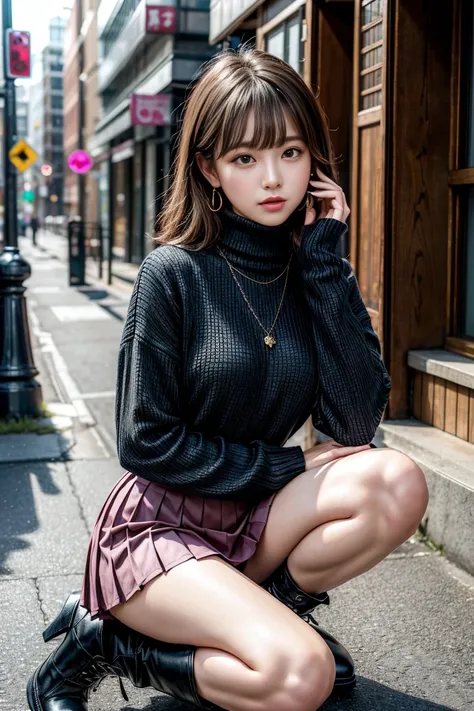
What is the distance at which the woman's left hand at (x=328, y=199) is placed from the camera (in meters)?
2.66

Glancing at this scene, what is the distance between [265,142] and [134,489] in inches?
38.6

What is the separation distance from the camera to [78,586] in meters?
3.82

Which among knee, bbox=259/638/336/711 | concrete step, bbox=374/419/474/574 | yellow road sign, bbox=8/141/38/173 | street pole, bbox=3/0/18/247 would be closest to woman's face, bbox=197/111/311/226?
knee, bbox=259/638/336/711

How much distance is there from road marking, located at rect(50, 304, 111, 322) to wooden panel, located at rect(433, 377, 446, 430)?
377 inches

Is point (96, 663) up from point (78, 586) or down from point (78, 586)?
up

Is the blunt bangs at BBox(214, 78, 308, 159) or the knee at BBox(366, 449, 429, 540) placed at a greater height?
the blunt bangs at BBox(214, 78, 308, 159)

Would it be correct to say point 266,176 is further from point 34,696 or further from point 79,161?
point 79,161

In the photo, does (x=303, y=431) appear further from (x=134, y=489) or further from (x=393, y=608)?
(x=134, y=489)

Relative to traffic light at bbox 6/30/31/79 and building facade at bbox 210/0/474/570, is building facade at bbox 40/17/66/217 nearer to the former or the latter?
traffic light at bbox 6/30/31/79

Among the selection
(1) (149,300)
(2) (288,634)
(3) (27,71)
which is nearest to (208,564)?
(2) (288,634)

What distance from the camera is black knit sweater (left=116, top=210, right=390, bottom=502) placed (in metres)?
2.44

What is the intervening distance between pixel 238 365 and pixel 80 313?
12468 mm

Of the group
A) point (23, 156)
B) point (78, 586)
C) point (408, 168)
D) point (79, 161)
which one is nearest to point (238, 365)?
point (78, 586)

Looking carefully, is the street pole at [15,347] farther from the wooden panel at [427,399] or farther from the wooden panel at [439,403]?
the wooden panel at [439,403]
